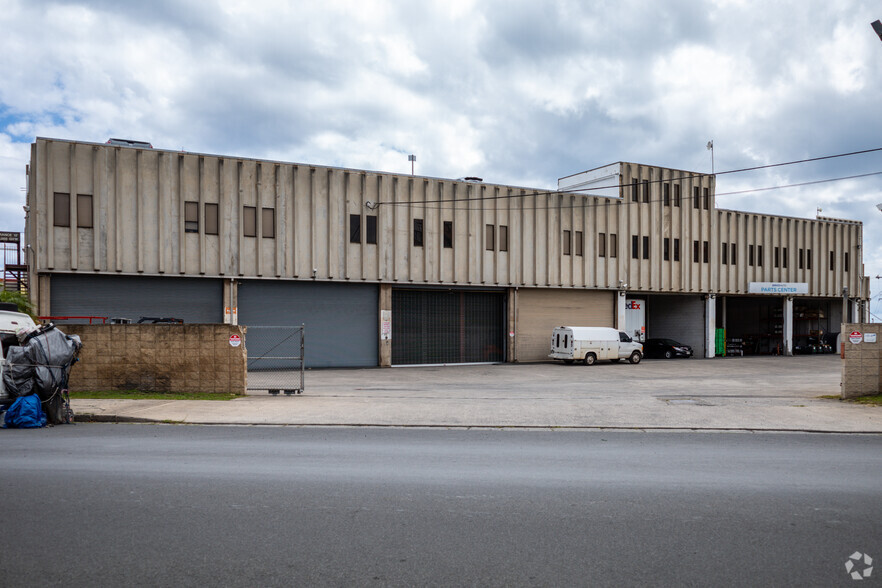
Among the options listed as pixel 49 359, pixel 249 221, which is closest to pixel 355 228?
pixel 249 221

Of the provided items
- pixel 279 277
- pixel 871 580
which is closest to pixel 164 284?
pixel 279 277

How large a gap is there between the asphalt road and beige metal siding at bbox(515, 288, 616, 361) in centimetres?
2418

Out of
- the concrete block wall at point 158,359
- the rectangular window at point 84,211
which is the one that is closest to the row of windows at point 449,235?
the rectangular window at point 84,211

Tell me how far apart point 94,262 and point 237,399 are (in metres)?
14.1

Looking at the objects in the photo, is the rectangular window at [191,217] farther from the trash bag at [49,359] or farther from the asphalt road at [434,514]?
the asphalt road at [434,514]

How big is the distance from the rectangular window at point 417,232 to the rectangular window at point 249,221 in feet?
24.7

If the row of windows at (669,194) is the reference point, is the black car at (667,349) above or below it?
below

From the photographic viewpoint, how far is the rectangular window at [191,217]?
2664 centimetres

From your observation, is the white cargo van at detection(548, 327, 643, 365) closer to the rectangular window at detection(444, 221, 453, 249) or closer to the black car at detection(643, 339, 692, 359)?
the black car at detection(643, 339, 692, 359)

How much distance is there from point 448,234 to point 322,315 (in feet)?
24.6

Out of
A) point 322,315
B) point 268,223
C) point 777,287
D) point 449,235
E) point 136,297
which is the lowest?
point 322,315

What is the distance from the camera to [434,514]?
18.7 ft

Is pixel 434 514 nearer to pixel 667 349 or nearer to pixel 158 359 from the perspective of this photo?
pixel 158 359

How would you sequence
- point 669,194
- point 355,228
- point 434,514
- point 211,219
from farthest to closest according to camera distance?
point 669,194 → point 355,228 → point 211,219 → point 434,514
